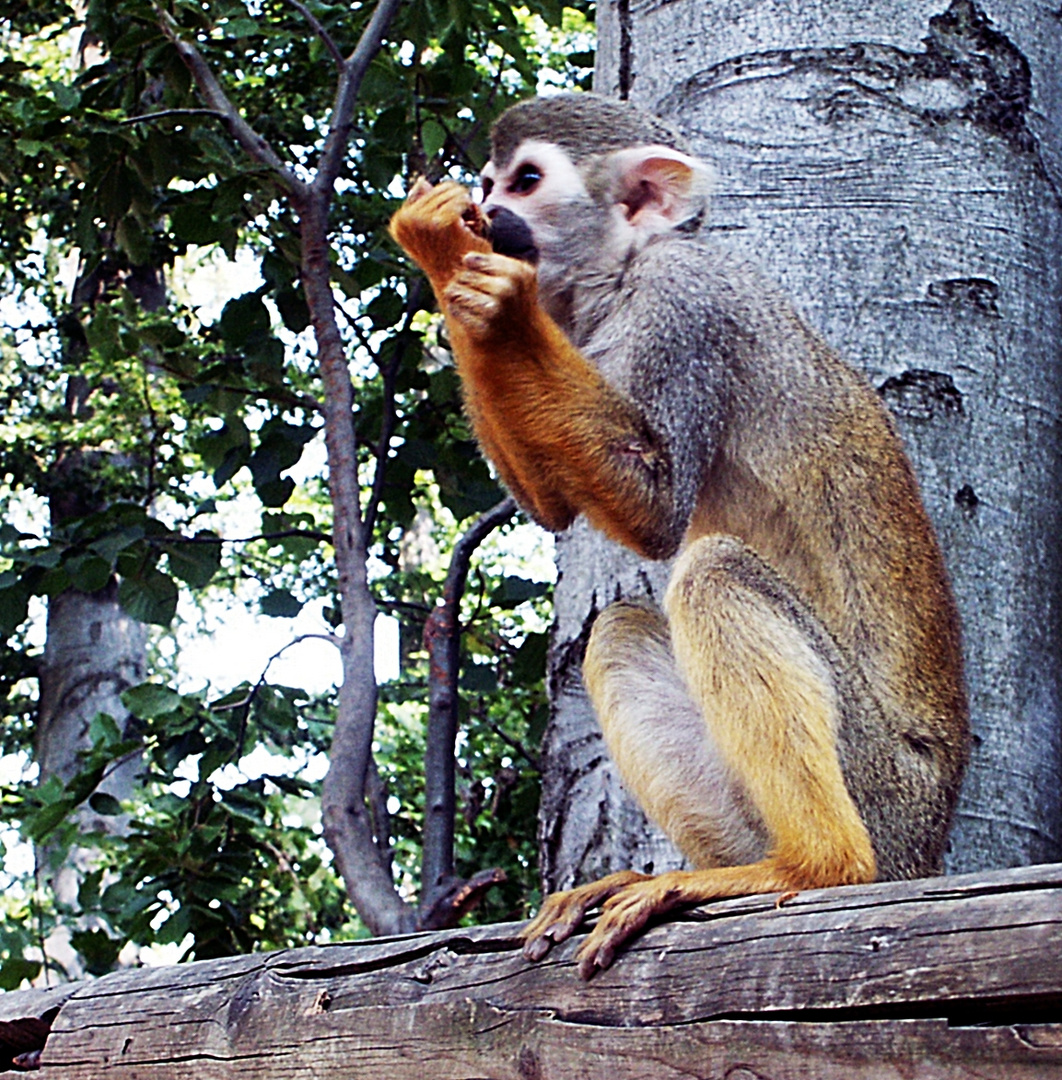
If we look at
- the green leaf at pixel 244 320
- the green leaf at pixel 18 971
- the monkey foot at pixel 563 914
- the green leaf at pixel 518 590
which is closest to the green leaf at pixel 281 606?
the green leaf at pixel 518 590

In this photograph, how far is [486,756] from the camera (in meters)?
6.11

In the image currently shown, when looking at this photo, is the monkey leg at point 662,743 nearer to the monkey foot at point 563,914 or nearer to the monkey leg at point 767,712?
the monkey leg at point 767,712

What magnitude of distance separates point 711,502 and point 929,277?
788mm

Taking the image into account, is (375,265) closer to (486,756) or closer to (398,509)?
(398,509)

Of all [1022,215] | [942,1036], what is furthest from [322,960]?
[1022,215]

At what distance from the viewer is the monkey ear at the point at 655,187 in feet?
9.45

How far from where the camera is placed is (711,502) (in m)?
2.72

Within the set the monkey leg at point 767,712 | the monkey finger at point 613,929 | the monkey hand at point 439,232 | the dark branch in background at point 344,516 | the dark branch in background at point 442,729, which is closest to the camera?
the monkey finger at point 613,929

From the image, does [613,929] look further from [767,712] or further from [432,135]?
[432,135]

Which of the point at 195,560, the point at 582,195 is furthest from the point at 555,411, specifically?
the point at 195,560

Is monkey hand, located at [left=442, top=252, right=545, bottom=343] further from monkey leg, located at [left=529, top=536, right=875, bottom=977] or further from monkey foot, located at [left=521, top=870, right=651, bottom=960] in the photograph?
monkey foot, located at [left=521, top=870, right=651, bottom=960]

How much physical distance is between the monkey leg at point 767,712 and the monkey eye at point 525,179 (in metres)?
0.90

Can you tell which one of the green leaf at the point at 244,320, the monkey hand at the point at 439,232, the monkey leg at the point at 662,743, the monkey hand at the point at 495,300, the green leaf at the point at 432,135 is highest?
the green leaf at the point at 432,135

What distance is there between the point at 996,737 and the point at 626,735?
29.9 inches
